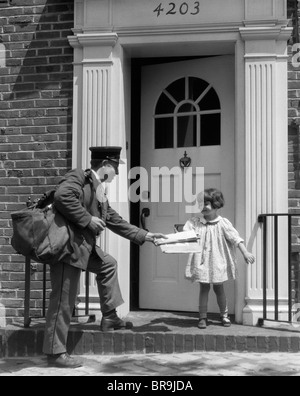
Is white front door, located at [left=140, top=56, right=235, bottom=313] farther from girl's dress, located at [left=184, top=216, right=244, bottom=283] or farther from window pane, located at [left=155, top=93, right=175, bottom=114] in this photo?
girl's dress, located at [left=184, top=216, right=244, bottom=283]

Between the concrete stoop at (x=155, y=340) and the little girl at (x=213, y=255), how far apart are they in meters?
0.26

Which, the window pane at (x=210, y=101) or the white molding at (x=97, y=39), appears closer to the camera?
the white molding at (x=97, y=39)

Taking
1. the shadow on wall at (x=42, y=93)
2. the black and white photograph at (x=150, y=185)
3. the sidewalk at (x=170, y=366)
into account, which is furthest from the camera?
the shadow on wall at (x=42, y=93)

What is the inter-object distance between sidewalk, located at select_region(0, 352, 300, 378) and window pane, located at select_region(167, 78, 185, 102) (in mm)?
2636

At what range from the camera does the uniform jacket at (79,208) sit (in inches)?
185

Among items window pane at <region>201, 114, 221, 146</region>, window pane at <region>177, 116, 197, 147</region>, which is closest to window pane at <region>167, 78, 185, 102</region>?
window pane at <region>177, 116, 197, 147</region>

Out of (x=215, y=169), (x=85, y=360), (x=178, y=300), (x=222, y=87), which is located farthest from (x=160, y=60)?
(x=85, y=360)

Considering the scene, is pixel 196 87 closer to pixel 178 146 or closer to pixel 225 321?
pixel 178 146

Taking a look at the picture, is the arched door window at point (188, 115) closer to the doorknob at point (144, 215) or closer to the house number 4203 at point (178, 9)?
the doorknob at point (144, 215)

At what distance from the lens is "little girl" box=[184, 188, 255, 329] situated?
5547 mm

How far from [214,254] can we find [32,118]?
220 centimetres

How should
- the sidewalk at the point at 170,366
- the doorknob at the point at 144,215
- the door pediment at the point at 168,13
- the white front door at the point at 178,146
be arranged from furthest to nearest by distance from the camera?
the doorknob at the point at 144,215
the white front door at the point at 178,146
the door pediment at the point at 168,13
the sidewalk at the point at 170,366

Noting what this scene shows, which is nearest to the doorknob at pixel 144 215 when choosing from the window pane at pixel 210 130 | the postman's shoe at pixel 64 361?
the window pane at pixel 210 130
